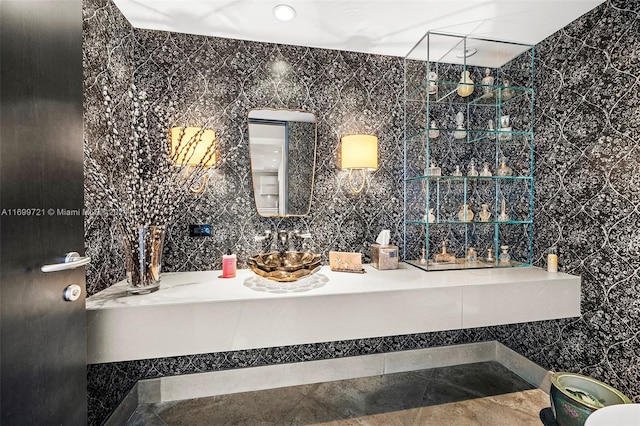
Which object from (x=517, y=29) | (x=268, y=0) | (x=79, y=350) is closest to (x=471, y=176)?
(x=517, y=29)

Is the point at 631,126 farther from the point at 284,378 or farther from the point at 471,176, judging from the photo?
the point at 284,378

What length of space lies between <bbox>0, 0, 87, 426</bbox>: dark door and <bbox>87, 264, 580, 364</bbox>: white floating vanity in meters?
0.24

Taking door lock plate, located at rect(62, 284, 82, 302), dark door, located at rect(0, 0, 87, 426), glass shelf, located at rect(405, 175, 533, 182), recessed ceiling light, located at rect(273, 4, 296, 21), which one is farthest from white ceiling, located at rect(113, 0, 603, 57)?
door lock plate, located at rect(62, 284, 82, 302)

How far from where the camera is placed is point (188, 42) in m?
2.12

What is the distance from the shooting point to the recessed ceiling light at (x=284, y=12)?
1816 millimetres

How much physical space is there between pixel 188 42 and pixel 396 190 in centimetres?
194

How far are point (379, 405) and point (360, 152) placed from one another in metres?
1.80

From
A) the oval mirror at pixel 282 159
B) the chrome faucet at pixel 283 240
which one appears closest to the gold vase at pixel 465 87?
the oval mirror at pixel 282 159

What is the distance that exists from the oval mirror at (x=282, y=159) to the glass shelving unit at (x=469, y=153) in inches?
33.1

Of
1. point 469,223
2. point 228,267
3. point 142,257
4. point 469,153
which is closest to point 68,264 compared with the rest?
point 142,257

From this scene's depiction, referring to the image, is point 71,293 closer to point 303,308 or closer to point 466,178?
point 303,308

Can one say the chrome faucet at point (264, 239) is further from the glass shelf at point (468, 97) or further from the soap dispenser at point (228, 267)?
the glass shelf at point (468, 97)

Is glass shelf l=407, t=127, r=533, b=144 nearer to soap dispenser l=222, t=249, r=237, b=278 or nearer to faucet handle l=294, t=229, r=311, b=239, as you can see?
faucet handle l=294, t=229, r=311, b=239

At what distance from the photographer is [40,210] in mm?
1021
